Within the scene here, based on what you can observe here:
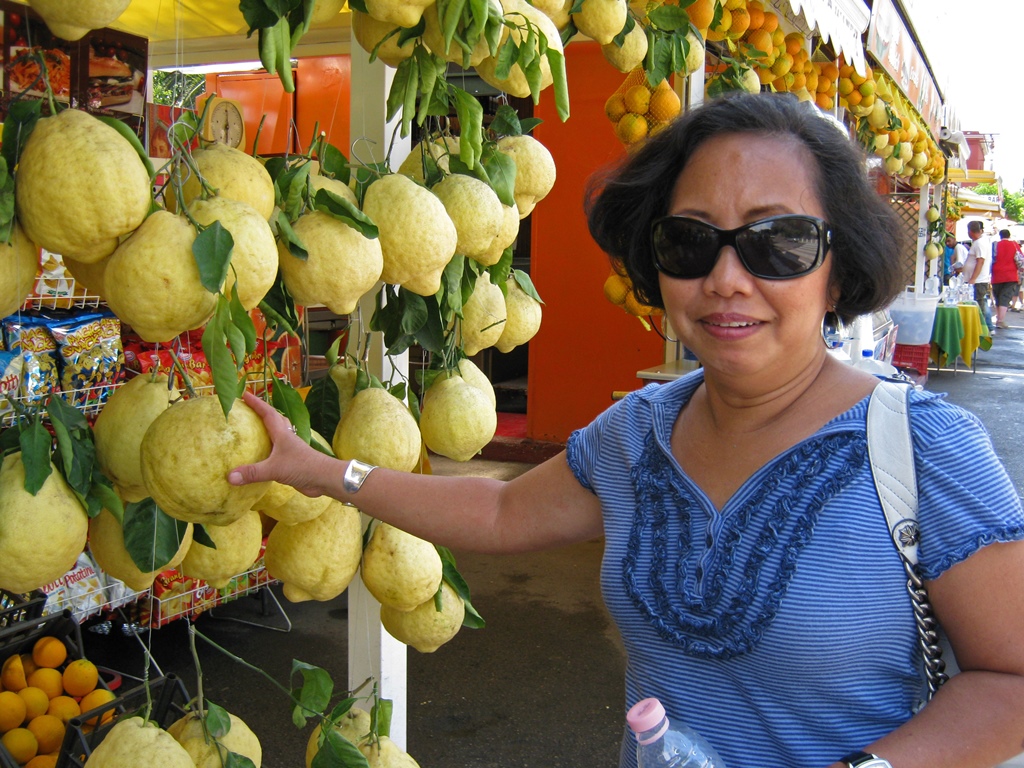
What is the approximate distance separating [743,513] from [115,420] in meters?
0.85

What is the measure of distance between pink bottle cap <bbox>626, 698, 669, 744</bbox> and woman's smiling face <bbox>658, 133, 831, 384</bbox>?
438mm

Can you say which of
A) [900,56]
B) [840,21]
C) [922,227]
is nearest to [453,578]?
[840,21]

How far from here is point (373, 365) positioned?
1.82 meters

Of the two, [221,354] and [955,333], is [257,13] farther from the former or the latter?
[955,333]

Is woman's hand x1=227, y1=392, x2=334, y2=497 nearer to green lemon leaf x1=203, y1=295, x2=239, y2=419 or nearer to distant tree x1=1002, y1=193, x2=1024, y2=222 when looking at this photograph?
green lemon leaf x1=203, y1=295, x2=239, y2=419

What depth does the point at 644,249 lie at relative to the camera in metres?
1.47

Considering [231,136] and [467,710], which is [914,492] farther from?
[231,136]

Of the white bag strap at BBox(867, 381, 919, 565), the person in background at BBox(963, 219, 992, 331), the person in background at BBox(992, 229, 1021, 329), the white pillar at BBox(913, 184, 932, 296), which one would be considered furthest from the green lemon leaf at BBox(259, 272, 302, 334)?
the person in background at BBox(992, 229, 1021, 329)

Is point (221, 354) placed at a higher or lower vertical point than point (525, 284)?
higher

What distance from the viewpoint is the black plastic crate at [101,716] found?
1877mm

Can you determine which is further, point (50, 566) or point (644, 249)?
point (644, 249)

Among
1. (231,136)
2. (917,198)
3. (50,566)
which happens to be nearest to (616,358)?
(231,136)

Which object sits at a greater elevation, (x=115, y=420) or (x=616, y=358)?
(x=115, y=420)

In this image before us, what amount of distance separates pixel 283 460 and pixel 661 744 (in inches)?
23.5
